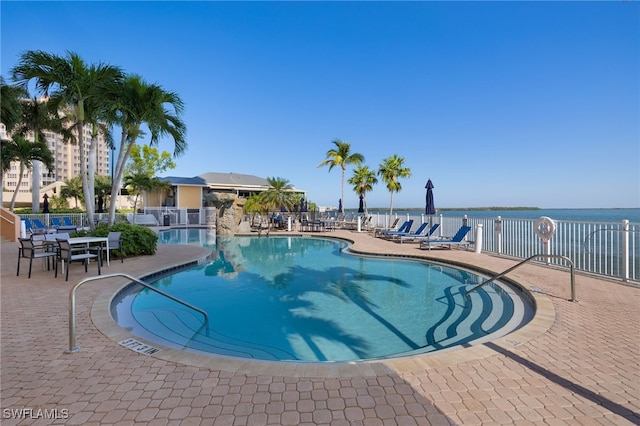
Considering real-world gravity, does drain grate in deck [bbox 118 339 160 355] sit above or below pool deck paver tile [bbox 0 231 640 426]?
below

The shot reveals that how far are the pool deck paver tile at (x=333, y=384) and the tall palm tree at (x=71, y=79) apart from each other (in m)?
7.45

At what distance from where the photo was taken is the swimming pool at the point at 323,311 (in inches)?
165

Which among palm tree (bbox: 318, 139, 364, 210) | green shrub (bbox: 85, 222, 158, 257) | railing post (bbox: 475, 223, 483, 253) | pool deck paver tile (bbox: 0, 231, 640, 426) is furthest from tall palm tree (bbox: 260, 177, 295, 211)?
pool deck paver tile (bbox: 0, 231, 640, 426)

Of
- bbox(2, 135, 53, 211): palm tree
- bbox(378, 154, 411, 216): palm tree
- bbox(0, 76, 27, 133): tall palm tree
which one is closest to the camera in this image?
bbox(0, 76, 27, 133): tall palm tree

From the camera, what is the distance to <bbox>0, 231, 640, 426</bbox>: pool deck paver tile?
213 centimetres

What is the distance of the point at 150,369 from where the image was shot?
281 cm

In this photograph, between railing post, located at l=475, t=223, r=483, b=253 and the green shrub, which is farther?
railing post, located at l=475, t=223, r=483, b=253

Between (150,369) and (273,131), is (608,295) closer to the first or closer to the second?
(150,369)

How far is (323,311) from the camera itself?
564 cm

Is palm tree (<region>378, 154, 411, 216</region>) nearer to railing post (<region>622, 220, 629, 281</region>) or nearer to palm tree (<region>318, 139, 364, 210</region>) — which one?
palm tree (<region>318, 139, 364, 210</region>)

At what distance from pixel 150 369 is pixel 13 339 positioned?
215 centimetres

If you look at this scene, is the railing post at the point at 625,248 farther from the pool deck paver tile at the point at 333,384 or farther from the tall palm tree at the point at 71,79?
the tall palm tree at the point at 71,79

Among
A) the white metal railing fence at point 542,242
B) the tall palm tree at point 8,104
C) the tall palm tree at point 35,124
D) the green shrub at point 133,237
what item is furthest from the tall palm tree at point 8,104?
the white metal railing fence at point 542,242

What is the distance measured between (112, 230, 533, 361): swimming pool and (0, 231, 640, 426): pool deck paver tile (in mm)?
748
